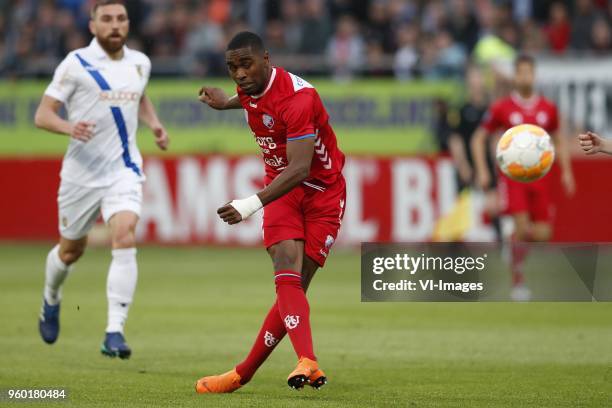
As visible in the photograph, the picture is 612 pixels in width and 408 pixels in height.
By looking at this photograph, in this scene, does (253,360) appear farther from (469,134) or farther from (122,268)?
(469,134)

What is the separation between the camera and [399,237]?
20188 millimetres

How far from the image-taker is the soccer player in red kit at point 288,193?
764 cm

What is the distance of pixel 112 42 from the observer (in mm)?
10195

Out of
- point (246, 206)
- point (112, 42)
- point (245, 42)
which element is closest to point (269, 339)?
point (246, 206)

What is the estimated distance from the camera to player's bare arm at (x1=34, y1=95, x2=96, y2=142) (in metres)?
9.53

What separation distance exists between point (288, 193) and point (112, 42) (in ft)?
9.28

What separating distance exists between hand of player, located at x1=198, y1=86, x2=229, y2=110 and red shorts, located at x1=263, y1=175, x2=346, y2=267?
35.1 inches

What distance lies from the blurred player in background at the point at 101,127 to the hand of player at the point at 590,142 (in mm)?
3711

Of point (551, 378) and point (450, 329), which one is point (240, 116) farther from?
point (551, 378)

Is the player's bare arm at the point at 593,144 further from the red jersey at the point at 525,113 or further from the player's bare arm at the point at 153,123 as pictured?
the red jersey at the point at 525,113

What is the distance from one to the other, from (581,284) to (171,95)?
15.0 metres

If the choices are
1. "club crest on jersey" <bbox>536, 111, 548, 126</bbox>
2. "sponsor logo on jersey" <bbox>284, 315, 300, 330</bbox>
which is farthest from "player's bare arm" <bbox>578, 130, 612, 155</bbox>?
"club crest on jersey" <bbox>536, 111, 548, 126</bbox>

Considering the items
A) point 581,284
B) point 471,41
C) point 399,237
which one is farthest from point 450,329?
point 471,41

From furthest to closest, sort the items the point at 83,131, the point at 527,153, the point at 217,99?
the point at 527,153, the point at 83,131, the point at 217,99
